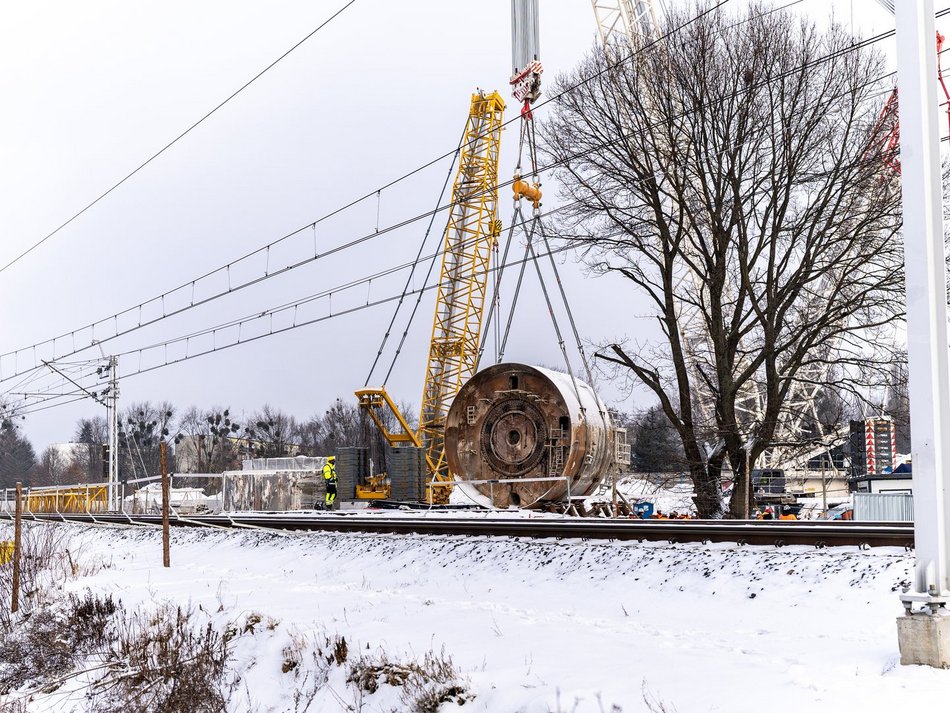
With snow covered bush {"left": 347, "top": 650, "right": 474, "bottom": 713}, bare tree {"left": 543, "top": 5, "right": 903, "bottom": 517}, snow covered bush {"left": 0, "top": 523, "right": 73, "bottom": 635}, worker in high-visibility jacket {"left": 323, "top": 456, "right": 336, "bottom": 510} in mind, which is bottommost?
snow covered bush {"left": 0, "top": 523, "right": 73, "bottom": 635}

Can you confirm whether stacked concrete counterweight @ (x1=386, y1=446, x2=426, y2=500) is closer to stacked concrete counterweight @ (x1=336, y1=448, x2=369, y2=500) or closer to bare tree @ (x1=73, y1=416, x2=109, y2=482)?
stacked concrete counterweight @ (x1=336, y1=448, x2=369, y2=500)

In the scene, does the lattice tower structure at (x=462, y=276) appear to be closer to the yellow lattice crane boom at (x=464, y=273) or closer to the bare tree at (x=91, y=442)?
the yellow lattice crane boom at (x=464, y=273)

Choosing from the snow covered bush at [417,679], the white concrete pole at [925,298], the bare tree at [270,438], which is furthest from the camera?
the bare tree at [270,438]

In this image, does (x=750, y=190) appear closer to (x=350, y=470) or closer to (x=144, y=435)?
(x=350, y=470)

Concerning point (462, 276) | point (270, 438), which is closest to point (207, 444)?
point (270, 438)

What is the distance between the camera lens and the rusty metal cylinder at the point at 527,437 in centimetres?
2058

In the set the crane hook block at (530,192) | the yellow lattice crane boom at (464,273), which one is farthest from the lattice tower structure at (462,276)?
the crane hook block at (530,192)

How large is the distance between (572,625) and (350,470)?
23.4 m

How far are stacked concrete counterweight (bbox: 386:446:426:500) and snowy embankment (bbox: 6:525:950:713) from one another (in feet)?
53.4

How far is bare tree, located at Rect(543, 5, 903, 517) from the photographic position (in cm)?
1877

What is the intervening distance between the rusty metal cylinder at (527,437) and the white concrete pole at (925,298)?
1383 centimetres

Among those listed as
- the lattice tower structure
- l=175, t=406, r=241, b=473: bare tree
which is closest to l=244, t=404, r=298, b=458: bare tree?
l=175, t=406, r=241, b=473: bare tree

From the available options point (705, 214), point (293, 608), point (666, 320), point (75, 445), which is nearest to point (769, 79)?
point (705, 214)

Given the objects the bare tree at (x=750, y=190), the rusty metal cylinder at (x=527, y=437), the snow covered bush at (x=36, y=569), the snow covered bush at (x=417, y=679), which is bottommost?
the snow covered bush at (x=36, y=569)
